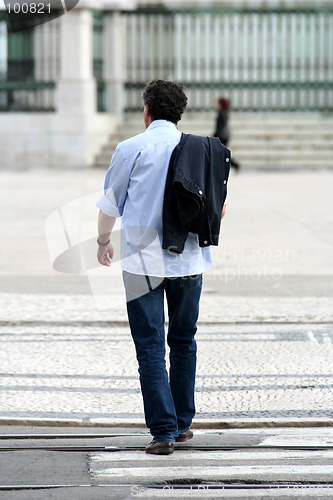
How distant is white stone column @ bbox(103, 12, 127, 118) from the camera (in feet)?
79.6

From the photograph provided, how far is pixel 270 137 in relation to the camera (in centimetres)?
2336

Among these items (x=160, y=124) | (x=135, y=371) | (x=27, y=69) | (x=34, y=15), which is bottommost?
(x=135, y=371)

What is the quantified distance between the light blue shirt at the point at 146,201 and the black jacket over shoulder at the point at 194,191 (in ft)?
0.20

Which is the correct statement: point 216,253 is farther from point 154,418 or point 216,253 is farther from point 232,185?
point 232,185

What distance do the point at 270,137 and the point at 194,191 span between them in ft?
62.5

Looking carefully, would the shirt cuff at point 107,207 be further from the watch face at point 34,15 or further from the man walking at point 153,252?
the watch face at point 34,15

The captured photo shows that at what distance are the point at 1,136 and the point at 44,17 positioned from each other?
2.92 m

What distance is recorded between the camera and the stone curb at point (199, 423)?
524 cm

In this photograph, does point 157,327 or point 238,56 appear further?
point 238,56

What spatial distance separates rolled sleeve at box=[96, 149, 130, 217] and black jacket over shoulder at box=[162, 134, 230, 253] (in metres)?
0.22

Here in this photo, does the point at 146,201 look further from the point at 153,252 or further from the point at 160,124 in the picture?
the point at 160,124

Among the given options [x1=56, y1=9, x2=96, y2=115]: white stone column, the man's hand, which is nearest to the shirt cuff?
the man's hand

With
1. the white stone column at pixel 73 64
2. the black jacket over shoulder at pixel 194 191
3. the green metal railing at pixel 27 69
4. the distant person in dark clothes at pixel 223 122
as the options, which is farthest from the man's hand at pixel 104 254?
the green metal railing at pixel 27 69

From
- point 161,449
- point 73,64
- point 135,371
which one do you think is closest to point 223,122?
point 73,64
